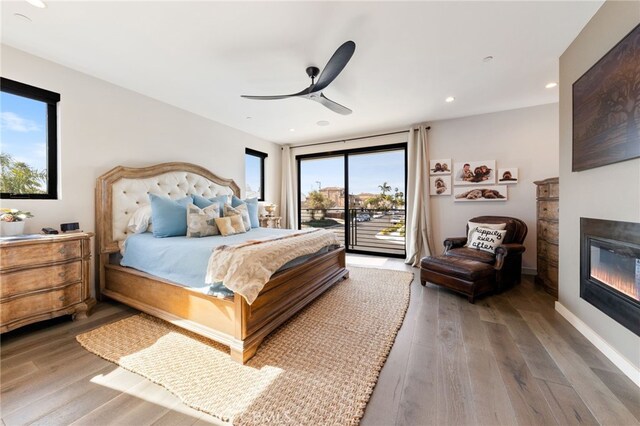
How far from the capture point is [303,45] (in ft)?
7.04

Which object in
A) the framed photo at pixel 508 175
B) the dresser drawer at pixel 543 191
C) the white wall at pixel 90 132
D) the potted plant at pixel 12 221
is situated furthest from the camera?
the framed photo at pixel 508 175

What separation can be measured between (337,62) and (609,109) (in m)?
1.96

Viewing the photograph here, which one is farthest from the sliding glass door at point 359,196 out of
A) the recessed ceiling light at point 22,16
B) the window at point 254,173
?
the recessed ceiling light at point 22,16

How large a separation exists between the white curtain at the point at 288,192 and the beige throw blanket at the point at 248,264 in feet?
11.1

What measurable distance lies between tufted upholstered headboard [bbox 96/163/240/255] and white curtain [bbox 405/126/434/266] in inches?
144

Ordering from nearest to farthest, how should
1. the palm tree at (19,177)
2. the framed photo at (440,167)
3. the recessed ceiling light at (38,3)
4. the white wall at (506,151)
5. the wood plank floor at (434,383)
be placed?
the wood plank floor at (434,383) → the recessed ceiling light at (38,3) → the palm tree at (19,177) → the white wall at (506,151) → the framed photo at (440,167)

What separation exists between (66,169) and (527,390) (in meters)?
4.26

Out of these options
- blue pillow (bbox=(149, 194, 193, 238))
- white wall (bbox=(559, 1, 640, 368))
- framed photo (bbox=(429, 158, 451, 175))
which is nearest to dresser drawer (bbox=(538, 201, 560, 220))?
white wall (bbox=(559, 1, 640, 368))

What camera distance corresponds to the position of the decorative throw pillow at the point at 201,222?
2660mm

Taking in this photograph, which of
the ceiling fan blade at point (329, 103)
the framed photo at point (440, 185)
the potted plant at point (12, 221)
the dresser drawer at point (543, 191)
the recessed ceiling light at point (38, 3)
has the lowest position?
the potted plant at point (12, 221)

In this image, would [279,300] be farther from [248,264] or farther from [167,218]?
[167,218]

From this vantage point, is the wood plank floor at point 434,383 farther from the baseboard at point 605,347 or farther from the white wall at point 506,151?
the white wall at point 506,151

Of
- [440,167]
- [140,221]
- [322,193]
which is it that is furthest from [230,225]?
[440,167]

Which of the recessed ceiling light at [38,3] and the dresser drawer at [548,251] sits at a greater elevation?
the recessed ceiling light at [38,3]
